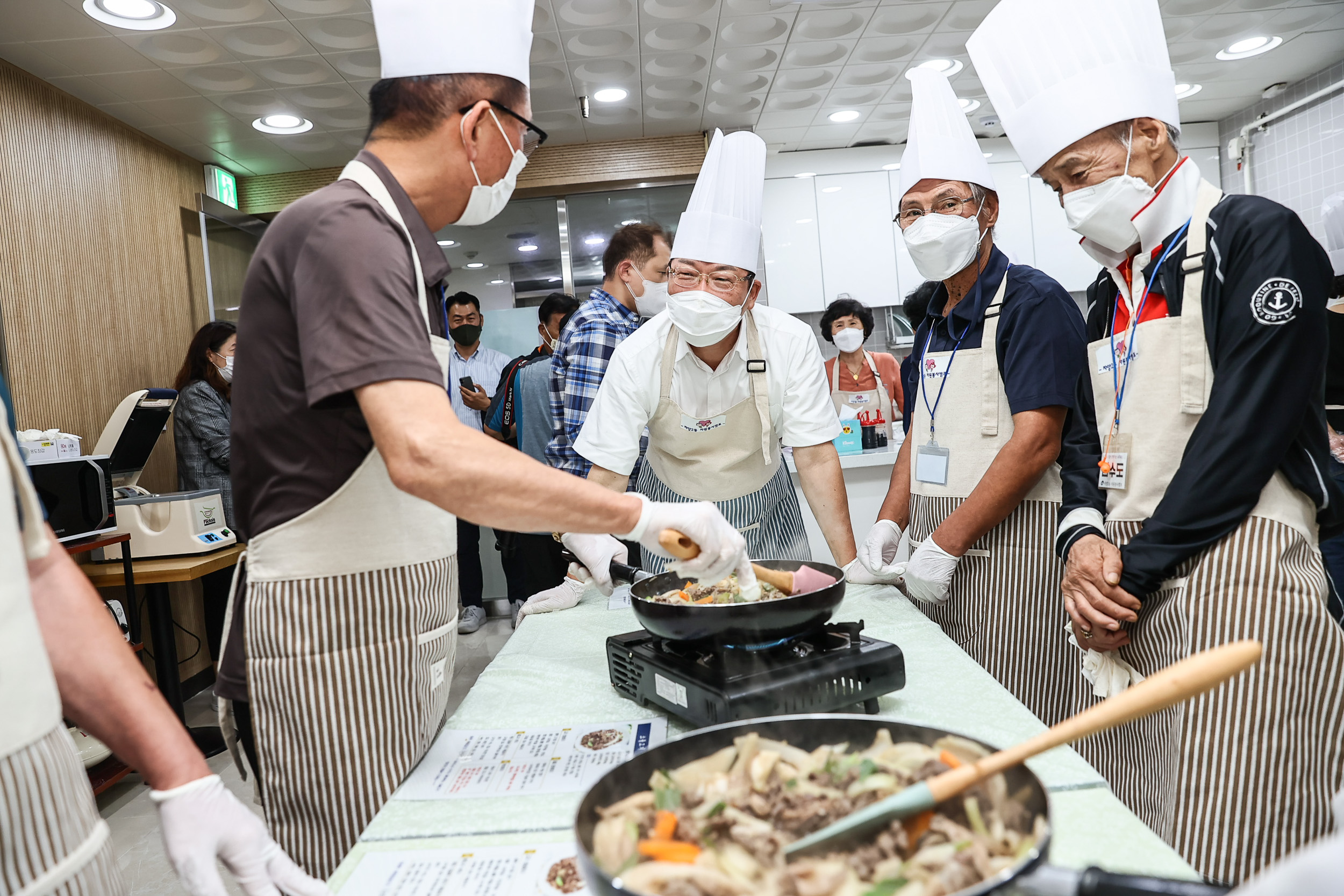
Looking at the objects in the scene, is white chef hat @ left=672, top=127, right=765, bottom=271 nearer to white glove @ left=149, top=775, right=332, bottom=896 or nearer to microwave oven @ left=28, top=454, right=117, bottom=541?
white glove @ left=149, top=775, right=332, bottom=896

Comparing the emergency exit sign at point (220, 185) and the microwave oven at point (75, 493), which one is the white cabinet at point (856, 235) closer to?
the emergency exit sign at point (220, 185)

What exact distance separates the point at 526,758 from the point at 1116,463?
1.17 metres

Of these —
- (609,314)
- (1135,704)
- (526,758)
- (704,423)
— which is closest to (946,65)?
(609,314)

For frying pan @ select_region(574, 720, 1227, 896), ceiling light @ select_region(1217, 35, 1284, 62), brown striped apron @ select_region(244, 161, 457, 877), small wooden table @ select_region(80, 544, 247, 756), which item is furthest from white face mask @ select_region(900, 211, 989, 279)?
ceiling light @ select_region(1217, 35, 1284, 62)

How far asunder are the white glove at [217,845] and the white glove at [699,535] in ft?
1.65

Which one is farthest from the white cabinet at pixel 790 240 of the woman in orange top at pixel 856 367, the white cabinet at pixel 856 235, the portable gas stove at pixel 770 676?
the portable gas stove at pixel 770 676

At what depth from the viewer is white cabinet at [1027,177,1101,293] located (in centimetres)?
631

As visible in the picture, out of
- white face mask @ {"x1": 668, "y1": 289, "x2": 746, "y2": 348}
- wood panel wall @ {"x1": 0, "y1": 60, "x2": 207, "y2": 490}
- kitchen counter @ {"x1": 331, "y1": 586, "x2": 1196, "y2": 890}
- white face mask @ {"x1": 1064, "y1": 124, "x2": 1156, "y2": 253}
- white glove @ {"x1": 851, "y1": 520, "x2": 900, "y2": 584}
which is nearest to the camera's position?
kitchen counter @ {"x1": 331, "y1": 586, "x2": 1196, "y2": 890}

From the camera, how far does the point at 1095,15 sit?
5.17 feet

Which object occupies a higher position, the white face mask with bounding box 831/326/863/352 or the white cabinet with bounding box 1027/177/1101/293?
the white cabinet with bounding box 1027/177/1101/293

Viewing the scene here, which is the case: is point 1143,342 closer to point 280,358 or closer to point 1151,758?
point 1151,758

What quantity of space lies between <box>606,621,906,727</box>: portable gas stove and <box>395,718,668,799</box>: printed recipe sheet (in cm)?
7

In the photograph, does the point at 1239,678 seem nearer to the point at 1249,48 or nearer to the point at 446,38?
the point at 446,38

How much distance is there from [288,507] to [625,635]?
0.54 metres
